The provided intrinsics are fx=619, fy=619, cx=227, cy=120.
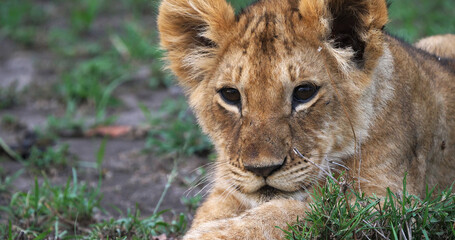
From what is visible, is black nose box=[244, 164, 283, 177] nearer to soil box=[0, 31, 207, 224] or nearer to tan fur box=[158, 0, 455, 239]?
tan fur box=[158, 0, 455, 239]

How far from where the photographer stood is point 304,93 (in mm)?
2961

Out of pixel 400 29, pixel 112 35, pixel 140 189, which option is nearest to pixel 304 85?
pixel 140 189

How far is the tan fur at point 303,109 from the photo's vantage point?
2.88 meters

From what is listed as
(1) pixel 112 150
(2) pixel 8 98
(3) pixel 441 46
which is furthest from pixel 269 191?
(2) pixel 8 98


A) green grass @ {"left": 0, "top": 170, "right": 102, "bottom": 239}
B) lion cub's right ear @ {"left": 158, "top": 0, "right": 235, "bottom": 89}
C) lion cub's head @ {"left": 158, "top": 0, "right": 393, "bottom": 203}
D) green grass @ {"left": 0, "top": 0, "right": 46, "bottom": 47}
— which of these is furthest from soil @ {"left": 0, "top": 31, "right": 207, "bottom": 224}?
lion cub's head @ {"left": 158, "top": 0, "right": 393, "bottom": 203}

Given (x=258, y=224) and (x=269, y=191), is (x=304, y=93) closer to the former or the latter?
(x=269, y=191)

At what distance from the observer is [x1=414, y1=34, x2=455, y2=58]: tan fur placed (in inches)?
177

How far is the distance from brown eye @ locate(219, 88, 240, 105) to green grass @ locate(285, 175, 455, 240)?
2.19ft

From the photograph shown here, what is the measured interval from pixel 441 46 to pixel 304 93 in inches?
82.4

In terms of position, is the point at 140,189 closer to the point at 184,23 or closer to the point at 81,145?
the point at 81,145

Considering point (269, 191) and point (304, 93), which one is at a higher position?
point (304, 93)

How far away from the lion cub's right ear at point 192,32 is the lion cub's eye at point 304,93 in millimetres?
Answer: 590

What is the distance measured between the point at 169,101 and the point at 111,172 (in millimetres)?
1344

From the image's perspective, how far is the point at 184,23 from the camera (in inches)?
139
